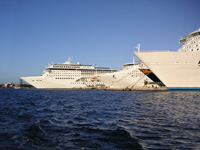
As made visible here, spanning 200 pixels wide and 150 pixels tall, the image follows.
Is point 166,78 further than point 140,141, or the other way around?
point 166,78

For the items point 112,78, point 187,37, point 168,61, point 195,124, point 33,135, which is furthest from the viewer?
point 112,78

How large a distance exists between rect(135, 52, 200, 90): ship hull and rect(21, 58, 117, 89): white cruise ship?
38.0 metres

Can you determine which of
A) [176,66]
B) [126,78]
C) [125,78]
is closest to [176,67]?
[176,66]

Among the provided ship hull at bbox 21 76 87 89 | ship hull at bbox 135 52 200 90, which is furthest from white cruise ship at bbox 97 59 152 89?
ship hull at bbox 135 52 200 90

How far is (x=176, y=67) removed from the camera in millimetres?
25453

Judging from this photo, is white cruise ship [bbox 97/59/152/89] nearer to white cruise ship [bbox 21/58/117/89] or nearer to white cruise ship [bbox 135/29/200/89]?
white cruise ship [bbox 21/58/117/89]

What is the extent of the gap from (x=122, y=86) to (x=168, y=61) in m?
26.2

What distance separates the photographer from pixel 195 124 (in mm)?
7191

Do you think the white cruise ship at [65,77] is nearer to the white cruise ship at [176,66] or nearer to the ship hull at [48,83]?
the ship hull at [48,83]

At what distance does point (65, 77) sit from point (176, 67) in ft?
145

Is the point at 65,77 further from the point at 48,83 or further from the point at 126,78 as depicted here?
the point at 126,78

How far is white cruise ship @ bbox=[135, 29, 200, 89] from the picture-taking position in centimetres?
2519

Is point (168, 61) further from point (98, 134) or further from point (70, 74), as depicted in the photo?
point (70, 74)

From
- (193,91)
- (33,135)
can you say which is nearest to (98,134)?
(33,135)
